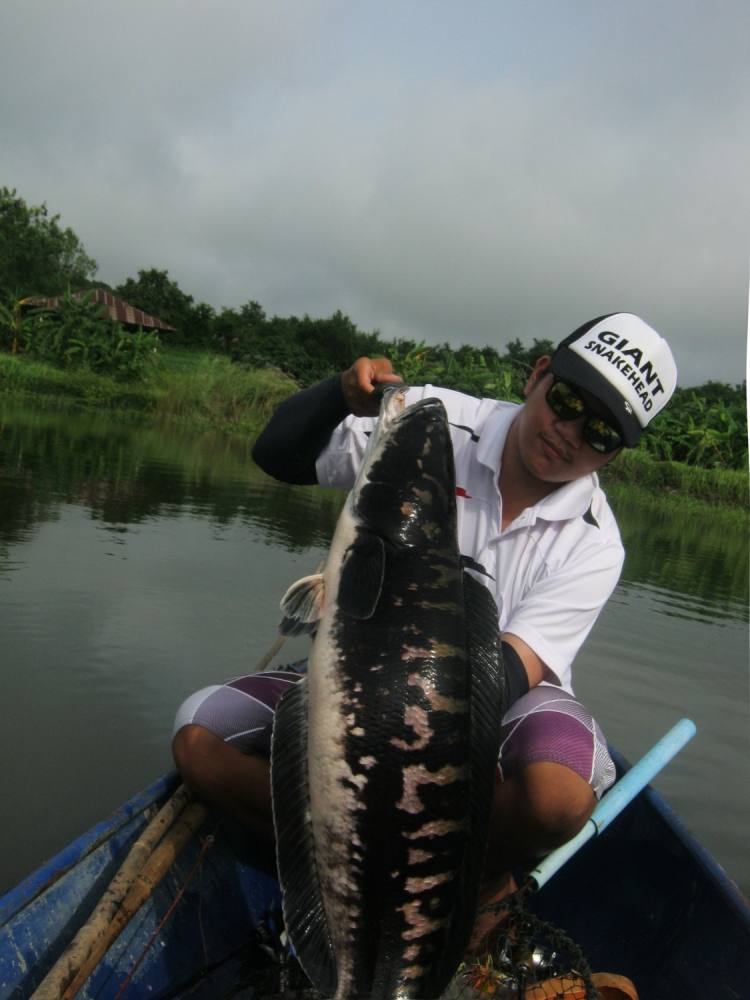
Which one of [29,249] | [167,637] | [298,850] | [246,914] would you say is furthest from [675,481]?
[29,249]

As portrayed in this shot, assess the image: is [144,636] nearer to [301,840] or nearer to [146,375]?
[301,840]

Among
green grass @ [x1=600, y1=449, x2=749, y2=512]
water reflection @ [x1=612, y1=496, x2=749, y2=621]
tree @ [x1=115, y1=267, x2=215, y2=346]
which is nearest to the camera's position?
water reflection @ [x1=612, y1=496, x2=749, y2=621]

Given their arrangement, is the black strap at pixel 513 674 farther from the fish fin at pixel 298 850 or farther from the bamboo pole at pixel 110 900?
the bamboo pole at pixel 110 900

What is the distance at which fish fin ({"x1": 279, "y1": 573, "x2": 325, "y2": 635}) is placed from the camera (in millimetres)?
2027

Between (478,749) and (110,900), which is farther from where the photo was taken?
(110,900)

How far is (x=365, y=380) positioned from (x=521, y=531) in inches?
34.9

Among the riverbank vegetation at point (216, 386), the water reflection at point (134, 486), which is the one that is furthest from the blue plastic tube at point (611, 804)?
the riverbank vegetation at point (216, 386)

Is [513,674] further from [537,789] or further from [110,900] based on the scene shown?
[110,900]

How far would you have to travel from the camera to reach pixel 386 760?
1862 mm

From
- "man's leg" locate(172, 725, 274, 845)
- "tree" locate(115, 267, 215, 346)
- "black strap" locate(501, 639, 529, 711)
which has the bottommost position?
"man's leg" locate(172, 725, 274, 845)

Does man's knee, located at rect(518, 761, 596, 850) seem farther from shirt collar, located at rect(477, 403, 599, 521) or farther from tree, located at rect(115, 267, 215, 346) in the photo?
tree, located at rect(115, 267, 215, 346)

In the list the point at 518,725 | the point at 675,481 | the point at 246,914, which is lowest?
the point at 246,914

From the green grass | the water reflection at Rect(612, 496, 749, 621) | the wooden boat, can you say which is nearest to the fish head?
the wooden boat

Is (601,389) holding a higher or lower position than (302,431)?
higher
